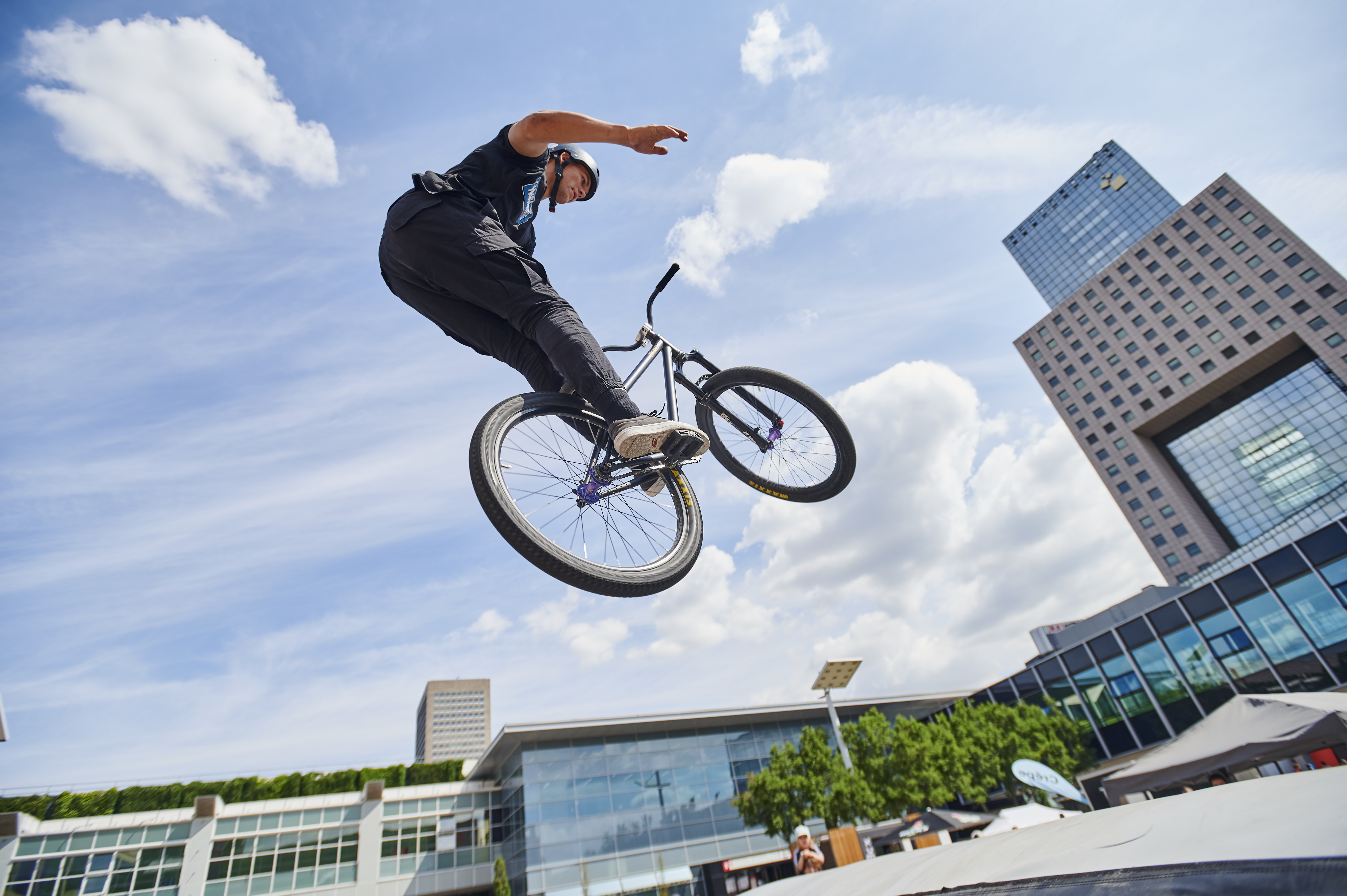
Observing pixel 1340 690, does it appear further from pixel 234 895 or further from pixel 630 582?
pixel 234 895

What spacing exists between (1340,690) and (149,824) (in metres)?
51.8

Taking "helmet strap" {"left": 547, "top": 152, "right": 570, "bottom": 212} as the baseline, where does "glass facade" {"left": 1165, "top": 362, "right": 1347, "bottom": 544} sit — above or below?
above

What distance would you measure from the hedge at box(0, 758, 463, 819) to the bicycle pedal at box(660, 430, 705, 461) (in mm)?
38069

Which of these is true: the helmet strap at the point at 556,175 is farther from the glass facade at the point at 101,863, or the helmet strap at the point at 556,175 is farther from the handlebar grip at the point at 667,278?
the glass facade at the point at 101,863

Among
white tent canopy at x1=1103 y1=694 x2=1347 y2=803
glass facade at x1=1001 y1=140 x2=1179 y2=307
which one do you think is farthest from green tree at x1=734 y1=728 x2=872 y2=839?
glass facade at x1=1001 y1=140 x2=1179 y2=307

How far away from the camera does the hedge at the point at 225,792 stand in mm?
27953

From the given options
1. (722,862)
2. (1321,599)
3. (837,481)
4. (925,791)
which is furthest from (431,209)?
(722,862)

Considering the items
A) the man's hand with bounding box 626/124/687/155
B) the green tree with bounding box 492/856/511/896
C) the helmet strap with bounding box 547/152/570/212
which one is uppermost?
the helmet strap with bounding box 547/152/570/212

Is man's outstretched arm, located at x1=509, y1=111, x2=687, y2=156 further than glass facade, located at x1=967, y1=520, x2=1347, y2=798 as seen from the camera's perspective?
No

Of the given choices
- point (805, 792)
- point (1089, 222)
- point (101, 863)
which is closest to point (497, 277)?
point (805, 792)

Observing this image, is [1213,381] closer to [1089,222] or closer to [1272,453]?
[1272,453]

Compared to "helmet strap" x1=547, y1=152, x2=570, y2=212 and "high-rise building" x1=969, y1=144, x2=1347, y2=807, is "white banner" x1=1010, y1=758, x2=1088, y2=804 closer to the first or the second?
"helmet strap" x1=547, y1=152, x2=570, y2=212

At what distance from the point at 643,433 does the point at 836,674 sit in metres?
32.9

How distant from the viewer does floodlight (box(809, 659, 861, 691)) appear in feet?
104
